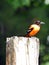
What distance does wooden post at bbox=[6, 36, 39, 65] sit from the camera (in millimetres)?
3795

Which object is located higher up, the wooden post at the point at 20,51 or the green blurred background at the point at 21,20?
the green blurred background at the point at 21,20

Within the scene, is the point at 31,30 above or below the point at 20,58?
above

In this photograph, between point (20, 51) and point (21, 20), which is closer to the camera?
point (20, 51)

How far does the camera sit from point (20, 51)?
12.5 ft

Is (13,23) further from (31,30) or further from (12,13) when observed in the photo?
(31,30)

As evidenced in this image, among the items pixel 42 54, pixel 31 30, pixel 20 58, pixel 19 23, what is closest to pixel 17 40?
pixel 20 58

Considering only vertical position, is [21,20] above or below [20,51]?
above

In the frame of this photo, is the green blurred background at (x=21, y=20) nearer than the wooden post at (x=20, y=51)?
No

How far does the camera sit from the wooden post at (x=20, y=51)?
379 cm

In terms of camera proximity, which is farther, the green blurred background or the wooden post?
Result: the green blurred background

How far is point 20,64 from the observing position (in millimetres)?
3805

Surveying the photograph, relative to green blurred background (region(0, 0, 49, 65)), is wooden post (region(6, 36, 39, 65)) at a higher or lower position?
lower

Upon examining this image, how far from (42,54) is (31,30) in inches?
188

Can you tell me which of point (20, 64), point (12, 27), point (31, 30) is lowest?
point (20, 64)
